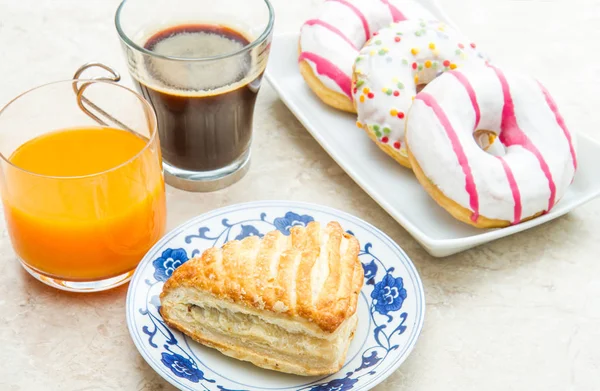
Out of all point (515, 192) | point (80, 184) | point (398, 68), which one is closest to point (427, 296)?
point (515, 192)

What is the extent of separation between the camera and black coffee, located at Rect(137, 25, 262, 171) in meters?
1.39

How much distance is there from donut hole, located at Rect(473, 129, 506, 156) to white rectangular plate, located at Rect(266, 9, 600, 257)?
5.6 inches

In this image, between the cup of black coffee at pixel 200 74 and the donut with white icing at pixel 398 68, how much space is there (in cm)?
21

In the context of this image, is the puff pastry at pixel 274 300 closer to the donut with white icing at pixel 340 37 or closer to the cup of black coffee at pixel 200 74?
the cup of black coffee at pixel 200 74

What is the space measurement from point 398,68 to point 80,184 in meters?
0.67

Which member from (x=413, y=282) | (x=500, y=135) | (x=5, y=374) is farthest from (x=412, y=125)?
(x=5, y=374)

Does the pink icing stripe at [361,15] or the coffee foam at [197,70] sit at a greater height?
the coffee foam at [197,70]

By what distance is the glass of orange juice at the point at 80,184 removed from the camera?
3.91 ft

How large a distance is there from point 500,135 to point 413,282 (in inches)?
15.9

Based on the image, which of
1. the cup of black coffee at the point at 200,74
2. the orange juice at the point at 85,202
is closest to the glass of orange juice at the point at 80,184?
the orange juice at the point at 85,202

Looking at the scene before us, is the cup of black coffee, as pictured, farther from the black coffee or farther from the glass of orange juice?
the glass of orange juice

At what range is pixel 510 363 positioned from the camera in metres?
1.25

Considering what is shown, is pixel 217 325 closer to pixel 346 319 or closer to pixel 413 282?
pixel 346 319

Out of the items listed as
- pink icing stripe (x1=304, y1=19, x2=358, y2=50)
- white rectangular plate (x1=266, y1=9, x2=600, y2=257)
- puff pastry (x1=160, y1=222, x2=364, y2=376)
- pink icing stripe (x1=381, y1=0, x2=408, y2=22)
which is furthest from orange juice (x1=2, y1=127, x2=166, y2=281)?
pink icing stripe (x1=381, y1=0, x2=408, y2=22)
